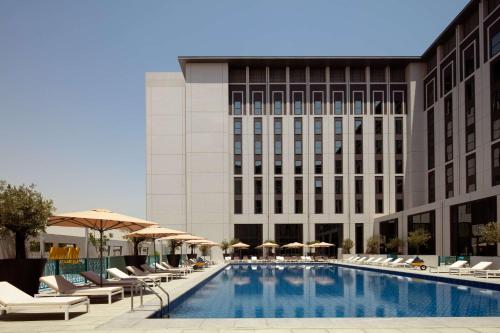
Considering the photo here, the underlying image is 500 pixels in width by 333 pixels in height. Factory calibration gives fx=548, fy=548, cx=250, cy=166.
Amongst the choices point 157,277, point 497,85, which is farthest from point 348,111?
point 157,277

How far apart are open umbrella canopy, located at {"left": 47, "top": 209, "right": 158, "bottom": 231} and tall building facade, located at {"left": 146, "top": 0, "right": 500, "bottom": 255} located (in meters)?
43.1

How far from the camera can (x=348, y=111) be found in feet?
192

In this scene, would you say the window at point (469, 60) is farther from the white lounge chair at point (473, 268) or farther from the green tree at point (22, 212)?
the green tree at point (22, 212)

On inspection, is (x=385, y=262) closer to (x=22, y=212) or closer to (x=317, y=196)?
(x=317, y=196)

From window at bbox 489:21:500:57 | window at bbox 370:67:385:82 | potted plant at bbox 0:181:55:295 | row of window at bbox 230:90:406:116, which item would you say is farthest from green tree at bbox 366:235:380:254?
potted plant at bbox 0:181:55:295

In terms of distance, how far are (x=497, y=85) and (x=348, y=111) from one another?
68.8 feet

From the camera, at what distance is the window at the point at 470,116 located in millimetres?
43125

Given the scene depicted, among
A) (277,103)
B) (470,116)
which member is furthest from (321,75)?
(470,116)

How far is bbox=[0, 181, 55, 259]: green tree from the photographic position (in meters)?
12.6

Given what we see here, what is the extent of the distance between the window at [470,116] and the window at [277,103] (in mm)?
20367

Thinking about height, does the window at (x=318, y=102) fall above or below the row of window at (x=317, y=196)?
above

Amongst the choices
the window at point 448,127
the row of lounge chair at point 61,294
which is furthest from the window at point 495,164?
the row of lounge chair at point 61,294

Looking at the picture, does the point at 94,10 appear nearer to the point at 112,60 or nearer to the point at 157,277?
the point at 112,60

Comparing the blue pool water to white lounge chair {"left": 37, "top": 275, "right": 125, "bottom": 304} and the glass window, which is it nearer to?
white lounge chair {"left": 37, "top": 275, "right": 125, "bottom": 304}
